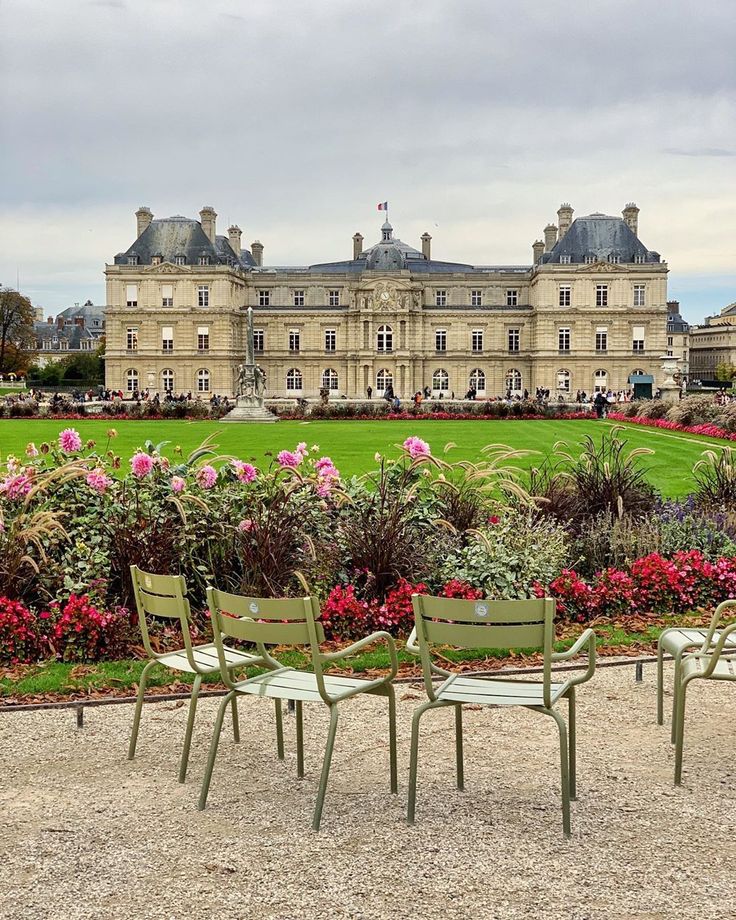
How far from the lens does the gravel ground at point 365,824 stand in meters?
3.77

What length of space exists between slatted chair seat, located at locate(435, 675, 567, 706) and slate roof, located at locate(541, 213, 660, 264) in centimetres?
6800

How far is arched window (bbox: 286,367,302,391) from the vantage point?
240 ft

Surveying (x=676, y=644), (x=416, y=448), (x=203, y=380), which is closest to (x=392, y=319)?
(x=203, y=380)

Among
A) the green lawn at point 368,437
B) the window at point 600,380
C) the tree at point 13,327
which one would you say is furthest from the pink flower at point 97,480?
the tree at point 13,327

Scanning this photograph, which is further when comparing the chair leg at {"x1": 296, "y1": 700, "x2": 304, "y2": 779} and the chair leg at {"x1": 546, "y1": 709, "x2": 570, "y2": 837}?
the chair leg at {"x1": 296, "y1": 700, "x2": 304, "y2": 779}

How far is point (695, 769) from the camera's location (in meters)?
5.05

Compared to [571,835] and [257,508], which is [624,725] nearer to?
[571,835]

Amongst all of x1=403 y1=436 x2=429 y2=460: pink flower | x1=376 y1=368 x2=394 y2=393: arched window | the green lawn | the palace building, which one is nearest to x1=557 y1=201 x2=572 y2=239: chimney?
the palace building

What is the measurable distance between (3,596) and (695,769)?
15.8 feet

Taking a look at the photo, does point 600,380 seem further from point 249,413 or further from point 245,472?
point 245,472

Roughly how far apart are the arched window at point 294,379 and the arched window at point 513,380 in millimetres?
15370

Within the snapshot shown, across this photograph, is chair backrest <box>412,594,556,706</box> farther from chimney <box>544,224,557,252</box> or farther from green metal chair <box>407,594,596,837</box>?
chimney <box>544,224,557,252</box>

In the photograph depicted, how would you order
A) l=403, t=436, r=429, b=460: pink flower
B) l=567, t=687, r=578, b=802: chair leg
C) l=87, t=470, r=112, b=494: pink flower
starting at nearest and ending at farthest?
l=567, t=687, r=578, b=802: chair leg < l=87, t=470, r=112, b=494: pink flower < l=403, t=436, r=429, b=460: pink flower

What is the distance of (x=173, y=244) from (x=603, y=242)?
30.9 meters
